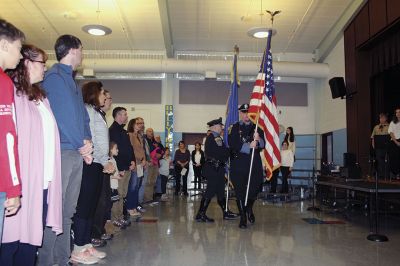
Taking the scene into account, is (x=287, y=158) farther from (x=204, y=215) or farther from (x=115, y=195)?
(x=115, y=195)

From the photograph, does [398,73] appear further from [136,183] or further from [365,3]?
[136,183]

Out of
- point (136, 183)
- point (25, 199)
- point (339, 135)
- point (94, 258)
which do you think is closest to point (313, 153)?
point (339, 135)

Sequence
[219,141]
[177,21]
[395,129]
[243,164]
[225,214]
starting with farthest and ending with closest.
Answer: [177,21] → [395,129] → [225,214] → [219,141] → [243,164]

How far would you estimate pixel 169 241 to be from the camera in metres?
3.89

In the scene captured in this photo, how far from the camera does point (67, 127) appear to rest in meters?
2.37

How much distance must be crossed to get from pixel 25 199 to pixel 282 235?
325 centimetres

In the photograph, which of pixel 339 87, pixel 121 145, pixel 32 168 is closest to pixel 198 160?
pixel 339 87

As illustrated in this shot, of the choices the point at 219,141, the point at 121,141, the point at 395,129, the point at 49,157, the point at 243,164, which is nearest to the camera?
the point at 49,157

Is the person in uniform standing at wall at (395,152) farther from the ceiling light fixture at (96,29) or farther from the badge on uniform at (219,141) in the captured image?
the ceiling light fixture at (96,29)

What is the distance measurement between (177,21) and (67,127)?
28.2ft

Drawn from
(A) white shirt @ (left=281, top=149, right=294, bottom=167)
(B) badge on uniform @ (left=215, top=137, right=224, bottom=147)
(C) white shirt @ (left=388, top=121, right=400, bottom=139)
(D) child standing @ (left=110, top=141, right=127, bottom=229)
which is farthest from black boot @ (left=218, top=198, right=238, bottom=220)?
(C) white shirt @ (left=388, top=121, right=400, bottom=139)

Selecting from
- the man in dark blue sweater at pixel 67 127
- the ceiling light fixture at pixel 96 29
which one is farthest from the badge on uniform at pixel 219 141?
the ceiling light fixture at pixel 96 29

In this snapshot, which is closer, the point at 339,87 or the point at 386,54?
the point at 386,54

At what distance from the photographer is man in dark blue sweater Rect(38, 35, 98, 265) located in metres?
2.37
